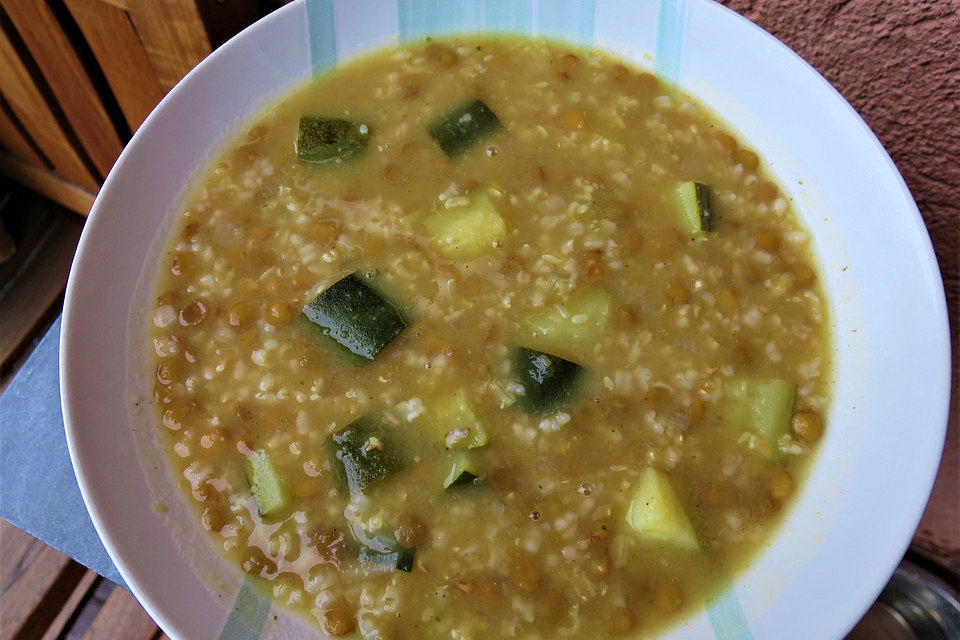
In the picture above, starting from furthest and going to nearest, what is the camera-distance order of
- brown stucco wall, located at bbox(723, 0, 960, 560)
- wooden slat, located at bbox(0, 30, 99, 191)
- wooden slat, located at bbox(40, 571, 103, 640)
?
wooden slat, located at bbox(0, 30, 99, 191) < wooden slat, located at bbox(40, 571, 103, 640) < brown stucco wall, located at bbox(723, 0, 960, 560)

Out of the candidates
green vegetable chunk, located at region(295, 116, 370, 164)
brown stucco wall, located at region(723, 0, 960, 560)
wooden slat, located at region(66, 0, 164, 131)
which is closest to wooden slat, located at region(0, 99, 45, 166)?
wooden slat, located at region(66, 0, 164, 131)

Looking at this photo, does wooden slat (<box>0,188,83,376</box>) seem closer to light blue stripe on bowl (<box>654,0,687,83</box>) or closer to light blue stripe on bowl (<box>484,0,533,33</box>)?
light blue stripe on bowl (<box>484,0,533,33</box>)

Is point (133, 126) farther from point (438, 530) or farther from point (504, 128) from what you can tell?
point (438, 530)

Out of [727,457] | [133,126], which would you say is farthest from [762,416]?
[133,126]

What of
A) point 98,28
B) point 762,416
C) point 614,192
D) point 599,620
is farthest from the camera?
point 98,28

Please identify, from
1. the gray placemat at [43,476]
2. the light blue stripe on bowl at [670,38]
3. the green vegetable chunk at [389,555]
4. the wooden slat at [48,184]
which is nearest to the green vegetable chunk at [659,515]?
the green vegetable chunk at [389,555]

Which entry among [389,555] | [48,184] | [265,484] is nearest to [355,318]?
[265,484]

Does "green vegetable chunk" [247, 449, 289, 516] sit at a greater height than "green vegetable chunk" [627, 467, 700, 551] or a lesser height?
greater
